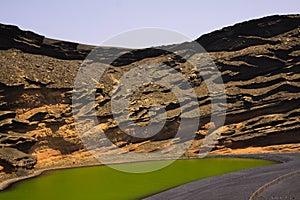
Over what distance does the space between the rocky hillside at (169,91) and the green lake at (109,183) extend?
39.5ft

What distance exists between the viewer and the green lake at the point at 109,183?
22719 mm

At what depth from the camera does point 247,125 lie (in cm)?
4662

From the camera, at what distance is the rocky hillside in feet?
149

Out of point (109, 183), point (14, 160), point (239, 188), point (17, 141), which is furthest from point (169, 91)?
point (239, 188)

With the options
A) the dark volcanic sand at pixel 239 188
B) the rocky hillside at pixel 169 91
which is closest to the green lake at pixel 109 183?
the dark volcanic sand at pixel 239 188

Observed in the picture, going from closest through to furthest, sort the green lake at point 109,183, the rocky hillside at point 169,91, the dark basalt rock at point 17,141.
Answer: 1. the green lake at point 109,183
2. the dark basalt rock at point 17,141
3. the rocky hillside at point 169,91

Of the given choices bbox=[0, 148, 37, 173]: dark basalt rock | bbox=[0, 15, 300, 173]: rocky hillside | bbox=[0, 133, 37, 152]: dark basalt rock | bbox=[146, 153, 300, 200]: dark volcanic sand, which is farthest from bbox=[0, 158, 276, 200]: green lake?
bbox=[0, 15, 300, 173]: rocky hillside

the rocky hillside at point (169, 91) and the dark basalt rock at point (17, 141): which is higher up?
the rocky hillside at point (169, 91)

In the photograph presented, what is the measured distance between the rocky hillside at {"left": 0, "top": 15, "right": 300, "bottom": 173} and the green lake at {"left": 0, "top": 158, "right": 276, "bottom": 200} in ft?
39.5

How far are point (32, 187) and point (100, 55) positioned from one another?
28.3 metres

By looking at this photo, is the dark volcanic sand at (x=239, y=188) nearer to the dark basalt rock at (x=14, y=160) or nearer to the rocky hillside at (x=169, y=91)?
the dark basalt rock at (x=14, y=160)

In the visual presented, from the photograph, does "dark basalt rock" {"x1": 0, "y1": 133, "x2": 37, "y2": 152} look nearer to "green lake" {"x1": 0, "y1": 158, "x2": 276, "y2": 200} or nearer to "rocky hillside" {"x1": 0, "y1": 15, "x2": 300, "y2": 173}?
"rocky hillside" {"x1": 0, "y1": 15, "x2": 300, "y2": 173}

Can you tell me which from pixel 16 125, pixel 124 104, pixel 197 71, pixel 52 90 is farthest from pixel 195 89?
pixel 16 125

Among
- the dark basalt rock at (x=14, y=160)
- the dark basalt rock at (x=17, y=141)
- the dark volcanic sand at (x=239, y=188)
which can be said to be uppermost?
the dark volcanic sand at (x=239, y=188)
